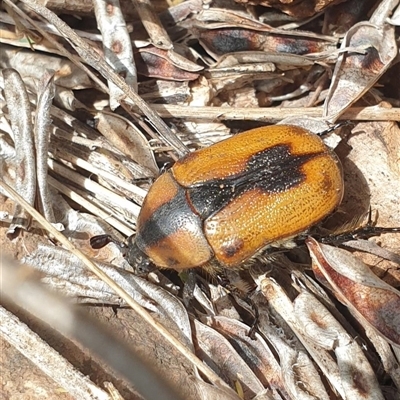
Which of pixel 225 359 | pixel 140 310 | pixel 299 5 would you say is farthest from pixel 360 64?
pixel 140 310

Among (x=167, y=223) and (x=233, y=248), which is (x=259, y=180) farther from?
(x=167, y=223)

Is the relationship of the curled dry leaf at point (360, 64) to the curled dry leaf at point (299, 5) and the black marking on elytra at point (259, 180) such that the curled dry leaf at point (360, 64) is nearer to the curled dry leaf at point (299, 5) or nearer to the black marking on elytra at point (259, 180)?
the curled dry leaf at point (299, 5)

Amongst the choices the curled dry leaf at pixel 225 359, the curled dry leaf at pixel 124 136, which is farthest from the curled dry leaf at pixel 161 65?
the curled dry leaf at pixel 225 359

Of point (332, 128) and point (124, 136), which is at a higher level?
point (124, 136)

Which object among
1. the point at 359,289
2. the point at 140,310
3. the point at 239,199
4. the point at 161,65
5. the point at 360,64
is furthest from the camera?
the point at 161,65

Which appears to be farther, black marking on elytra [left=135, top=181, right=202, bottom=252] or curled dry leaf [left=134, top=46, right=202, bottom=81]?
curled dry leaf [left=134, top=46, right=202, bottom=81]

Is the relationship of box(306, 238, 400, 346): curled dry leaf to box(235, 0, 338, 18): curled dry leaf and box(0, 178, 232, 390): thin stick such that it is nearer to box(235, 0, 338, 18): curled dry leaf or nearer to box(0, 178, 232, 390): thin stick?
box(0, 178, 232, 390): thin stick

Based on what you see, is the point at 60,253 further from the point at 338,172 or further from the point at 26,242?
the point at 338,172

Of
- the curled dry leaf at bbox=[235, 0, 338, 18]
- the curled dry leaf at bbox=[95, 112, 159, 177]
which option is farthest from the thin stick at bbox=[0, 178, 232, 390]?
the curled dry leaf at bbox=[235, 0, 338, 18]
